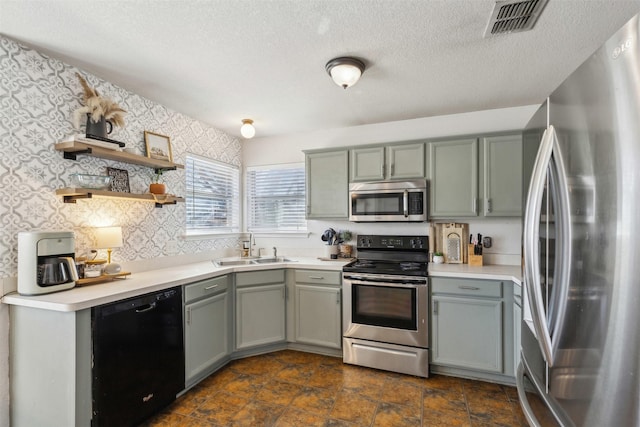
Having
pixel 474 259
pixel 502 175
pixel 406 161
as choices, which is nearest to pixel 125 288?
pixel 406 161

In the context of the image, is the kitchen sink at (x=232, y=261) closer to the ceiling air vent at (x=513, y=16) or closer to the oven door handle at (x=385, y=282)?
the oven door handle at (x=385, y=282)

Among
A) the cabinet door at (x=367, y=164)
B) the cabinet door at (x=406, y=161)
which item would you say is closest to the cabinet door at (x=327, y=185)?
the cabinet door at (x=367, y=164)

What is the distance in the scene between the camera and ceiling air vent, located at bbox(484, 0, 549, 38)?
5.21ft

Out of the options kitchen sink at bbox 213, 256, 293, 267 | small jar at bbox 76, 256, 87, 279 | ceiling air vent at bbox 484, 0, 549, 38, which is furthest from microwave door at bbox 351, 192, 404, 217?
small jar at bbox 76, 256, 87, 279

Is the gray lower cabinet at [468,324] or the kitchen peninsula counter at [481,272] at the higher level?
the kitchen peninsula counter at [481,272]

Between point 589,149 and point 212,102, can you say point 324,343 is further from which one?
point 589,149

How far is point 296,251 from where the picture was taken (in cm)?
389

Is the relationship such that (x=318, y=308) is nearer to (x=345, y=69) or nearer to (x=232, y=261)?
(x=232, y=261)

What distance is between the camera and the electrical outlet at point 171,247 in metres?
3.00

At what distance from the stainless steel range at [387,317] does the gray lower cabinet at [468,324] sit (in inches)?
4.2

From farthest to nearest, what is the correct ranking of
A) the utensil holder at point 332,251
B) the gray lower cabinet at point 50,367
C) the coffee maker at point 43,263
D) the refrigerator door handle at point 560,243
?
the utensil holder at point 332,251 → the coffee maker at point 43,263 → the gray lower cabinet at point 50,367 → the refrigerator door handle at point 560,243

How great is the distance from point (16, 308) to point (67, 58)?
164 cm

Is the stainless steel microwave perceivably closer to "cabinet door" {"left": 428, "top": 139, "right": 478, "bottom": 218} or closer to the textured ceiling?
"cabinet door" {"left": 428, "top": 139, "right": 478, "bottom": 218}

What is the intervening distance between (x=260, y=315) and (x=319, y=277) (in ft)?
2.26
